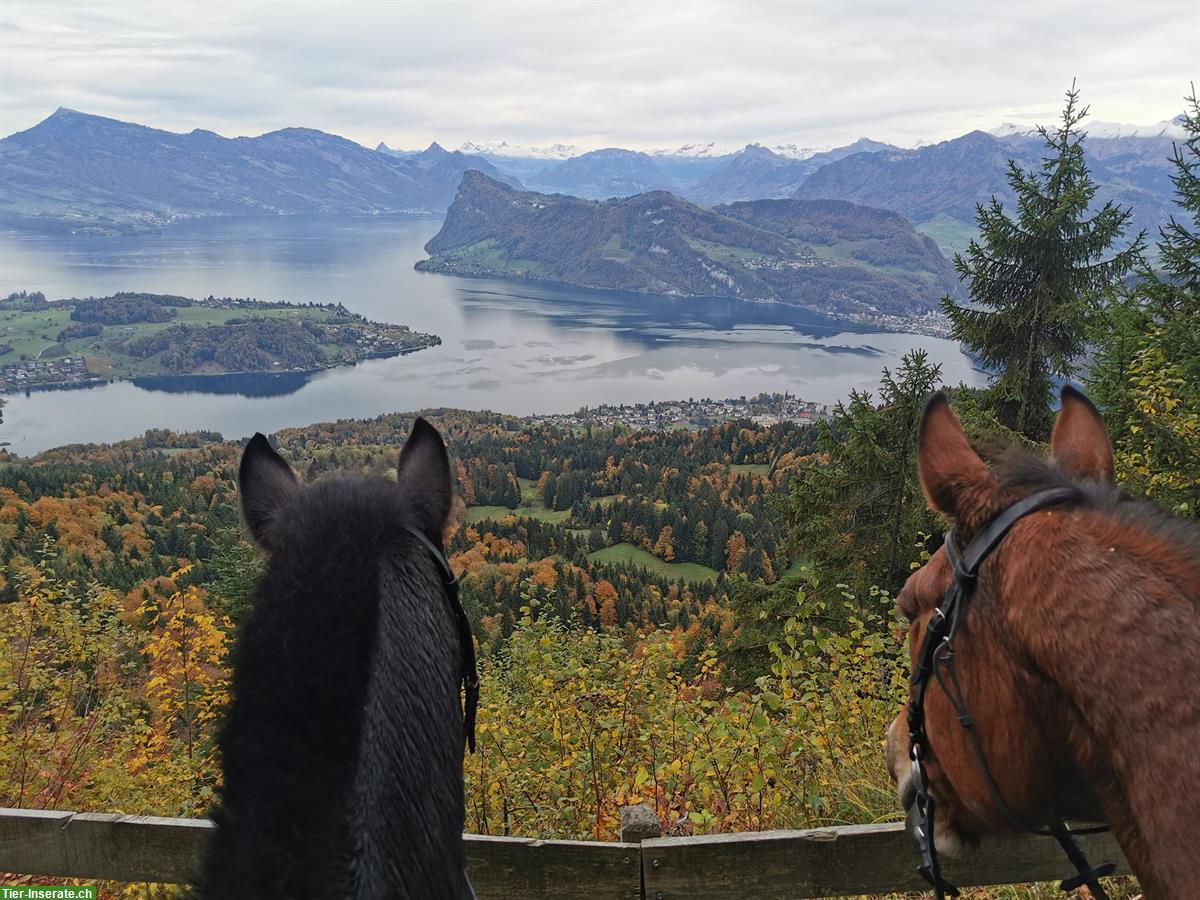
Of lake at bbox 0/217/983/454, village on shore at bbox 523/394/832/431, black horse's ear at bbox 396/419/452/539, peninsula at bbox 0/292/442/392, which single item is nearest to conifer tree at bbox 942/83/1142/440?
black horse's ear at bbox 396/419/452/539

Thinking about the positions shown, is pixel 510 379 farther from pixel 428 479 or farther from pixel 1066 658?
pixel 1066 658

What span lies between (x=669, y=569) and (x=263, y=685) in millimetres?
55007

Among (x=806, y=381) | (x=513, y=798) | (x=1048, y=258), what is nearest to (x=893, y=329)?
(x=806, y=381)

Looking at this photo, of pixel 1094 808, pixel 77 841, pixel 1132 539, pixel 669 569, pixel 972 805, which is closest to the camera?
pixel 1132 539

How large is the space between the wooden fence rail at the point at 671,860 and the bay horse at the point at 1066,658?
111 cm

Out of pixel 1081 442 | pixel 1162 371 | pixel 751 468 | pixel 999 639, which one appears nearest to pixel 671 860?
pixel 999 639

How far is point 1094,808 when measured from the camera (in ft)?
4.63

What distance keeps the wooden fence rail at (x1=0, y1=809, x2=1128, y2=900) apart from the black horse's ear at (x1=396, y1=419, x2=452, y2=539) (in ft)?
5.65

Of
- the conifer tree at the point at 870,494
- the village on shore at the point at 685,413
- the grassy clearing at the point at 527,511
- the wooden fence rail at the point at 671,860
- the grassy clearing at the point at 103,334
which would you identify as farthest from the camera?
the grassy clearing at the point at 103,334

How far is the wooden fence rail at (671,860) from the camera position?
8.93ft

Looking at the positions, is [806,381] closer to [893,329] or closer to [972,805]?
[893,329]

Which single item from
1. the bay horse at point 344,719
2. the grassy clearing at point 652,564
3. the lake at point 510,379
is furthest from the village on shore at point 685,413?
the bay horse at point 344,719

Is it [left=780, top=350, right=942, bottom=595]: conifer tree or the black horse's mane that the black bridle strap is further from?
[left=780, top=350, right=942, bottom=595]: conifer tree

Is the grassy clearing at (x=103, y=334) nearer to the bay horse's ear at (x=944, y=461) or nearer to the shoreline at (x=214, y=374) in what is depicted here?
the shoreline at (x=214, y=374)
